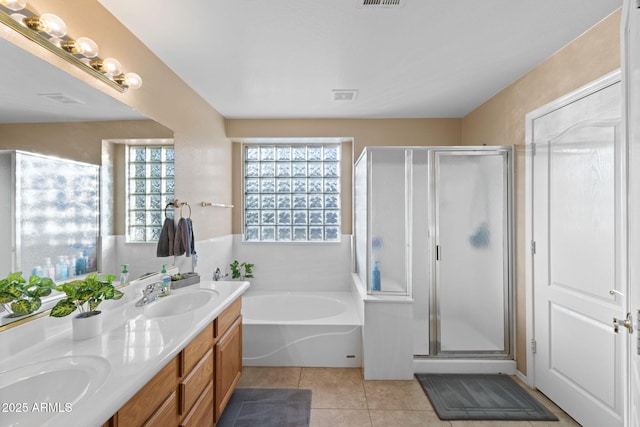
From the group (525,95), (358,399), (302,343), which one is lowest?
(358,399)

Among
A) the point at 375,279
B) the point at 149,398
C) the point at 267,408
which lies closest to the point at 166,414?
the point at 149,398

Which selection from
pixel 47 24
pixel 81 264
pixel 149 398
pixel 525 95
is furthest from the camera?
pixel 525 95

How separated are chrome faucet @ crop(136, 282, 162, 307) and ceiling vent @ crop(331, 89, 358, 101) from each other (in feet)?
6.83

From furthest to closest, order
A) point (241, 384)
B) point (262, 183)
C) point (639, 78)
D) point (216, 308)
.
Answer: point (262, 183), point (241, 384), point (216, 308), point (639, 78)

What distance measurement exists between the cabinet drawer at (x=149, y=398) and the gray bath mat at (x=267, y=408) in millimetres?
965

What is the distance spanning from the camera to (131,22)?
171 centimetres

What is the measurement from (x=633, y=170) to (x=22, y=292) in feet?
7.39

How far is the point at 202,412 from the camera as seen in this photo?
1583 mm

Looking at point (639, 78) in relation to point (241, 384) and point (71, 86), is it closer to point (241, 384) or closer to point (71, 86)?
point (71, 86)

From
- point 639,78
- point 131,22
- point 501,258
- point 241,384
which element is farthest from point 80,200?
point 501,258

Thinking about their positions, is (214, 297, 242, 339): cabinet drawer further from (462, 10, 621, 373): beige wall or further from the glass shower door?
(462, 10, 621, 373): beige wall

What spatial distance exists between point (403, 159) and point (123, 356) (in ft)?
7.47

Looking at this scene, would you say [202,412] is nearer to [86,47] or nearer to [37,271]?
[37,271]

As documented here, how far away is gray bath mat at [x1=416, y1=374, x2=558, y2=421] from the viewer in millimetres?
2055
